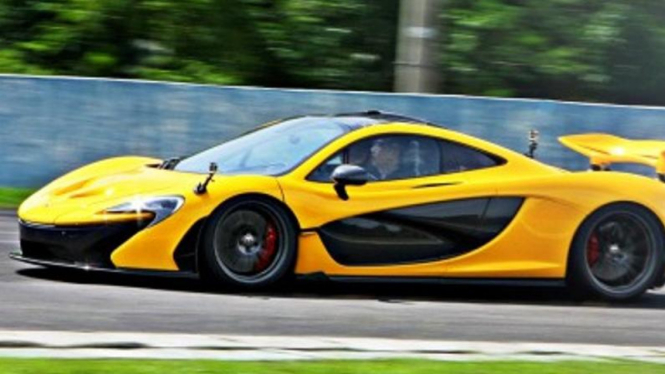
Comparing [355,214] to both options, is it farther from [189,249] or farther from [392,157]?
[189,249]

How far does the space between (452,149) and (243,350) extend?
10.5 feet

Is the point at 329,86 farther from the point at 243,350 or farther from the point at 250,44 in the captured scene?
the point at 243,350

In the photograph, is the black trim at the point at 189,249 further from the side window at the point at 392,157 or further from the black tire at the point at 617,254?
the black tire at the point at 617,254

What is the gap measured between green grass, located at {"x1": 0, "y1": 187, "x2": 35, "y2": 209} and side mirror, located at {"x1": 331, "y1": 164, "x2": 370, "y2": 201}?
5666mm

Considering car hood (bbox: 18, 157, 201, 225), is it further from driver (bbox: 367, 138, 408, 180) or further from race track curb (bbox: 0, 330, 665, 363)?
race track curb (bbox: 0, 330, 665, 363)

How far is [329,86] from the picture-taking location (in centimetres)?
2034

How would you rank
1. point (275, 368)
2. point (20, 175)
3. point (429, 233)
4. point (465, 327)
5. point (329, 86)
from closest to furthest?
point (275, 368)
point (465, 327)
point (429, 233)
point (20, 175)
point (329, 86)

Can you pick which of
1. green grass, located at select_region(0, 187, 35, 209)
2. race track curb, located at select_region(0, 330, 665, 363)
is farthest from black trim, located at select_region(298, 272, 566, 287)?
green grass, located at select_region(0, 187, 35, 209)

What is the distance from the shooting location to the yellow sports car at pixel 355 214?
375 inches

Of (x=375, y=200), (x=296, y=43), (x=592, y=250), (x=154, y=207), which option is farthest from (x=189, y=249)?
(x=296, y=43)

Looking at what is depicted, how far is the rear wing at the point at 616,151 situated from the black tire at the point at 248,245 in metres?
3.43

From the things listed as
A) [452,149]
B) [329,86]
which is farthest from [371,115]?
[329,86]

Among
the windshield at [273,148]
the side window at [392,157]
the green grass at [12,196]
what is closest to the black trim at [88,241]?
the windshield at [273,148]

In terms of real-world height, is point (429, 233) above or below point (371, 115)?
below
